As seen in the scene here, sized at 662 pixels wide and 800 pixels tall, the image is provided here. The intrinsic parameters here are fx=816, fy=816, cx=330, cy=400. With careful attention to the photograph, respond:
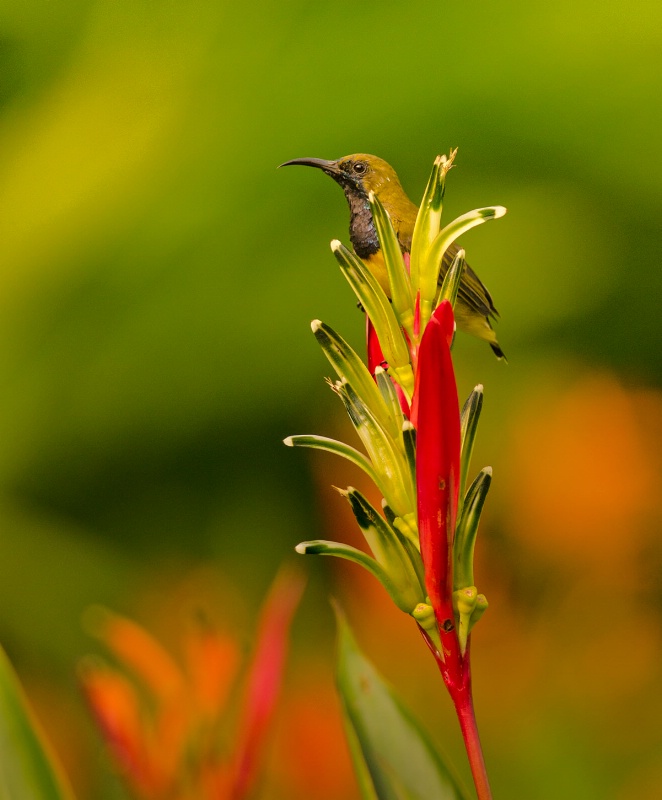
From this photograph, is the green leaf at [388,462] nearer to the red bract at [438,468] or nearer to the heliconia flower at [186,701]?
the red bract at [438,468]

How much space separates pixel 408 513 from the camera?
0.28m

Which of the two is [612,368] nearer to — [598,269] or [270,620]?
[598,269]

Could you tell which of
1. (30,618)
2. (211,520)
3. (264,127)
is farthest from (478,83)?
(30,618)

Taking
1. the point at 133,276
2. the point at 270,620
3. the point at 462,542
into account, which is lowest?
the point at 270,620

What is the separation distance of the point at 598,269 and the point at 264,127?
29cm

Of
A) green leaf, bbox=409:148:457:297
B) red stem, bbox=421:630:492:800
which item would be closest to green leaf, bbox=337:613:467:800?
red stem, bbox=421:630:492:800

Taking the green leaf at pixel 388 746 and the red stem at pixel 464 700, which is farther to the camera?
the green leaf at pixel 388 746

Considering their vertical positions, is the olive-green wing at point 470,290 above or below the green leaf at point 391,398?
above

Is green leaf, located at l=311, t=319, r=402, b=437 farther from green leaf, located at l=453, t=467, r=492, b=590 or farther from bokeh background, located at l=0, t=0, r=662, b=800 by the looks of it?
bokeh background, located at l=0, t=0, r=662, b=800

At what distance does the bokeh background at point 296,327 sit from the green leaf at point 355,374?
34cm

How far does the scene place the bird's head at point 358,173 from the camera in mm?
462

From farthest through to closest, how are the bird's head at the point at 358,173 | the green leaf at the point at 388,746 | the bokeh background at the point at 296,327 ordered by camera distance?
the bokeh background at the point at 296,327 → the bird's head at the point at 358,173 → the green leaf at the point at 388,746

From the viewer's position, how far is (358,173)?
46cm

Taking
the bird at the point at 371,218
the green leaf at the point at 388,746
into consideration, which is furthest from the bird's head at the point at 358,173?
the green leaf at the point at 388,746
